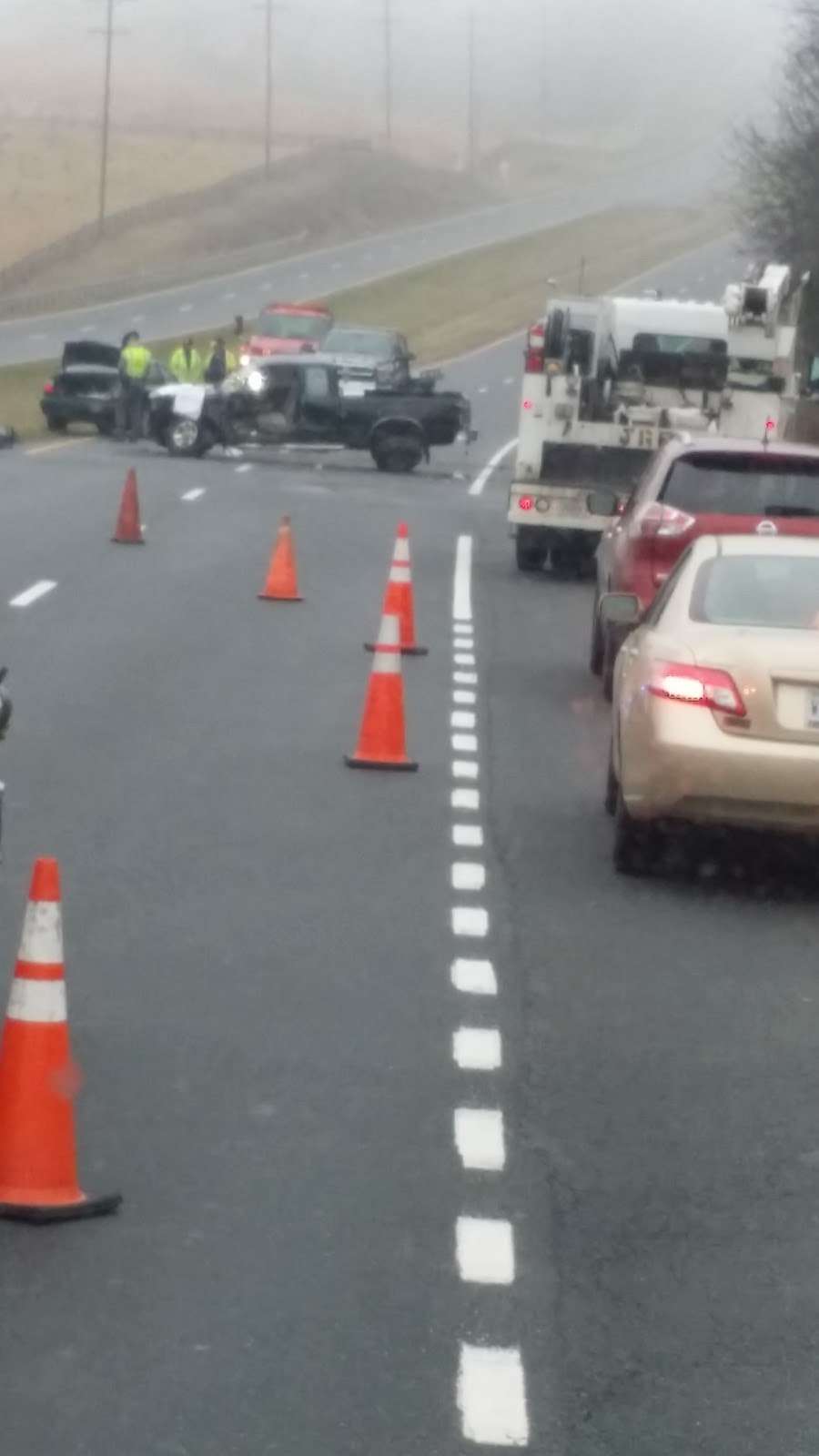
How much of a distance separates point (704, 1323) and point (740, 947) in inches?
161

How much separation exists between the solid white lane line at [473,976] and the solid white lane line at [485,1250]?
2.42m

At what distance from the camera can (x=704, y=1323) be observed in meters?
5.76

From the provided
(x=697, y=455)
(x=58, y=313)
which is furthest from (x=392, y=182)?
(x=697, y=455)

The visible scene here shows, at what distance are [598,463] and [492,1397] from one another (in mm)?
21064

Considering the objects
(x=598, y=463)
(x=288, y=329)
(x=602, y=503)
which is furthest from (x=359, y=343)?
(x=602, y=503)

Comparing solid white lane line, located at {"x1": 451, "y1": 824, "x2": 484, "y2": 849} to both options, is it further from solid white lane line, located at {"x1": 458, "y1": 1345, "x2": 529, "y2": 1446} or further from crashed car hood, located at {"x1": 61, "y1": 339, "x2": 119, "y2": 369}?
crashed car hood, located at {"x1": 61, "y1": 339, "x2": 119, "y2": 369}

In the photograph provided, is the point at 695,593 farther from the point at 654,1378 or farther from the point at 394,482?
the point at 394,482

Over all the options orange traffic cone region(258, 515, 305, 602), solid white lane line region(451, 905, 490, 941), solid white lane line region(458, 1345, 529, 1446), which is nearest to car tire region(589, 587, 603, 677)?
orange traffic cone region(258, 515, 305, 602)

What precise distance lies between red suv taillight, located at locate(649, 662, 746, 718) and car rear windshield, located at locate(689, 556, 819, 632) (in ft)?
1.18

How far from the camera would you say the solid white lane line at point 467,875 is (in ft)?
34.9

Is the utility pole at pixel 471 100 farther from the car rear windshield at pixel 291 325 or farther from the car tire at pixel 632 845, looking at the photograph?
the car tire at pixel 632 845

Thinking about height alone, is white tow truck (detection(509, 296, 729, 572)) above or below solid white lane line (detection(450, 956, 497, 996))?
above

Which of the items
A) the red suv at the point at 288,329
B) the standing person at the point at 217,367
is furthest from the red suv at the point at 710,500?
the red suv at the point at 288,329

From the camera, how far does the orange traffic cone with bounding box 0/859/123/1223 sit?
6.20 m
